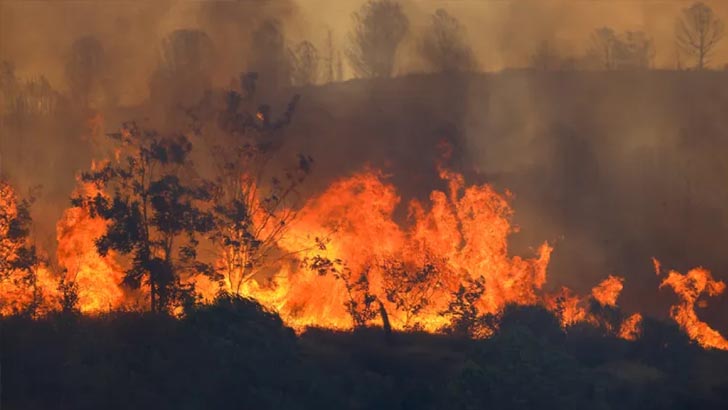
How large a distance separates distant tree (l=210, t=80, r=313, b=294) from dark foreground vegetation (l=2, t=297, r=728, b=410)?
15.9ft

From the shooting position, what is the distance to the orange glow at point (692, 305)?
3569 cm

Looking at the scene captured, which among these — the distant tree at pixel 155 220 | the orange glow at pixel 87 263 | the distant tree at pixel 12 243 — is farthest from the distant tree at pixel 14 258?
the distant tree at pixel 155 220

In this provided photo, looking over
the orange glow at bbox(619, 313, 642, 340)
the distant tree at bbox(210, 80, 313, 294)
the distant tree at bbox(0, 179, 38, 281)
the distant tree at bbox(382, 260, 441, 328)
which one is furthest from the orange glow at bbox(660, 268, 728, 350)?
the distant tree at bbox(0, 179, 38, 281)

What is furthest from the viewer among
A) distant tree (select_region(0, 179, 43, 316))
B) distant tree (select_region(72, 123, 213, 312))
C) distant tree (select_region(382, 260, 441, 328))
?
distant tree (select_region(382, 260, 441, 328))

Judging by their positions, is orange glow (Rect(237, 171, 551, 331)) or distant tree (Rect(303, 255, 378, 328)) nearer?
distant tree (Rect(303, 255, 378, 328))

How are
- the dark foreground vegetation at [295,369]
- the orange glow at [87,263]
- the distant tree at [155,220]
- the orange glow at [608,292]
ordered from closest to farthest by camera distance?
the dark foreground vegetation at [295,369], the distant tree at [155,220], the orange glow at [87,263], the orange glow at [608,292]

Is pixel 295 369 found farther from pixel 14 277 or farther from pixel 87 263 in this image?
pixel 14 277

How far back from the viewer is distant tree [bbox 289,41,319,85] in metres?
68.2

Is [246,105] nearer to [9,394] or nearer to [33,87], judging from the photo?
[33,87]

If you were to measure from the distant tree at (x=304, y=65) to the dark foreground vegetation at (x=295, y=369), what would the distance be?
133 feet

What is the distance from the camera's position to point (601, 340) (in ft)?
104

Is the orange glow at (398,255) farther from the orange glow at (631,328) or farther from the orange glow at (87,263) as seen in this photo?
the orange glow at (87,263)

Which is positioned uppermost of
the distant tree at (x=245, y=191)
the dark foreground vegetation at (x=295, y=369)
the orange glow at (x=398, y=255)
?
the distant tree at (x=245, y=191)

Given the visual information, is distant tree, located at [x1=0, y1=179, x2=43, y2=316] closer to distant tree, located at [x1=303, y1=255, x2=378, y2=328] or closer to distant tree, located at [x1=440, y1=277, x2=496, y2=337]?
distant tree, located at [x1=303, y1=255, x2=378, y2=328]
